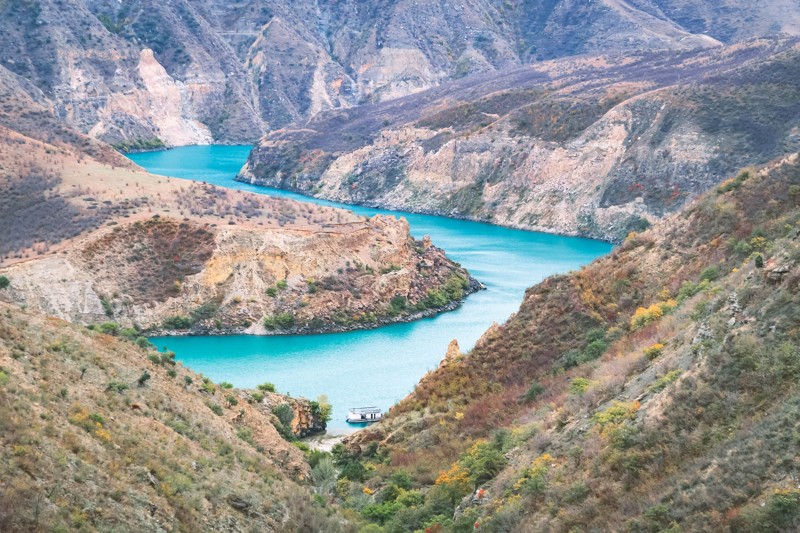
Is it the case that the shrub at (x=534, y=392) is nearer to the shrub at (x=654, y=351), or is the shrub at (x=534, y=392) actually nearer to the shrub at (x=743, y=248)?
the shrub at (x=654, y=351)

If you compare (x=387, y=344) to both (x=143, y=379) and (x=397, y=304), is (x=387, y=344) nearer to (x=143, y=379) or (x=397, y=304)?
(x=397, y=304)

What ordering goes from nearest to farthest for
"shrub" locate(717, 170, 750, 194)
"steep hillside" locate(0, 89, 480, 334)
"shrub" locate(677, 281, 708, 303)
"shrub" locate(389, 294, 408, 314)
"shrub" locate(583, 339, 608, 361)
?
"shrub" locate(677, 281, 708, 303)
"shrub" locate(583, 339, 608, 361)
"shrub" locate(717, 170, 750, 194)
"steep hillside" locate(0, 89, 480, 334)
"shrub" locate(389, 294, 408, 314)

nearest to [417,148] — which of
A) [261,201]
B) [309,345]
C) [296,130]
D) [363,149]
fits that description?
[363,149]

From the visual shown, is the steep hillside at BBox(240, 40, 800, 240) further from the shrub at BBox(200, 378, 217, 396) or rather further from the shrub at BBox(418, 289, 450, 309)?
the shrub at BBox(200, 378, 217, 396)

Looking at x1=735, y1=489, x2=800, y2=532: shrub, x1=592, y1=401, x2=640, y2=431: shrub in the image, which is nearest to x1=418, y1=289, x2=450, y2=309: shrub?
x1=592, y1=401, x2=640, y2=431: shrub

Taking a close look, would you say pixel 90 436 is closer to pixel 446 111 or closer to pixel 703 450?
pixel 703 450

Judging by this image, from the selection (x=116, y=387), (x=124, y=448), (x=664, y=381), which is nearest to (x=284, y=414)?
(x=116, y=387)

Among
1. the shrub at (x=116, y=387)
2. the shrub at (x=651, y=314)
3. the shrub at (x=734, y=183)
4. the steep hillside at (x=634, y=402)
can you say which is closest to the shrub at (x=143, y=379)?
the shrub at (x=116, y=387)
